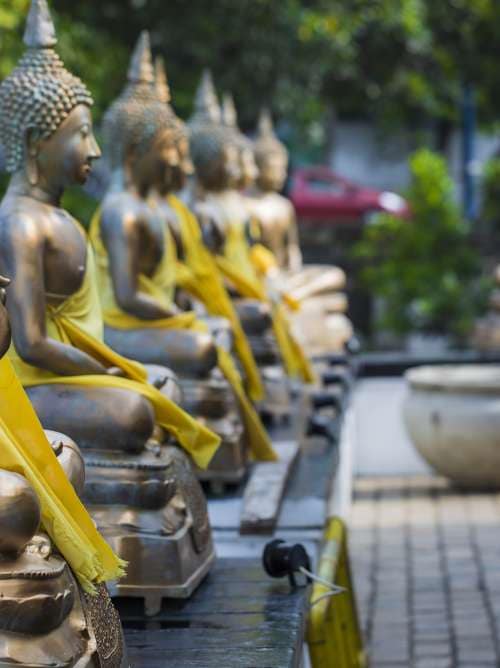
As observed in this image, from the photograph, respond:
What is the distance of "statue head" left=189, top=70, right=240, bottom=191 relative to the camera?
26.0ft

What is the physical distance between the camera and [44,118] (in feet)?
13.7


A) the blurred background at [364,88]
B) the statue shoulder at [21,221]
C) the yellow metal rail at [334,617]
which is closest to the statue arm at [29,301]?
the statue shoulder at [21,221]

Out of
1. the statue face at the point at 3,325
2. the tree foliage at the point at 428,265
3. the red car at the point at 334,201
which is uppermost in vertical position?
the statue face at the point at 3,325

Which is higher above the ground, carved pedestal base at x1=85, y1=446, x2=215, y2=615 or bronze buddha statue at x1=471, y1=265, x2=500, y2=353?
carved pedestal base at x1=85, y1=446, x2=215, y2=615

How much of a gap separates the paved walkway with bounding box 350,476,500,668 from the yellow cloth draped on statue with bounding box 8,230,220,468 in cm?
144

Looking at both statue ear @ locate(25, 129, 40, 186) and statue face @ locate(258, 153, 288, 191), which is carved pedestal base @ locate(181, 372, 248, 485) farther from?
statue face @ locate(258, 153, 288, 191)

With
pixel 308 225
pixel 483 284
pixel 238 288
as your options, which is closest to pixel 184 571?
pixel 238 288

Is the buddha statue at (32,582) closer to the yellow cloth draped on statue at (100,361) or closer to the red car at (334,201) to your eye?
the yellow cloth draped on statue at (100,361)

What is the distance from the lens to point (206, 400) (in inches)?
228

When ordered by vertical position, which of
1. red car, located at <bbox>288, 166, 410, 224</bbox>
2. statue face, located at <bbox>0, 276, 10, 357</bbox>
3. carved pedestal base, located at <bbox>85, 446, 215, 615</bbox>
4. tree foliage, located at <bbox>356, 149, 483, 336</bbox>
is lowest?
red car, located at <bbox>288, 166, 410, 224</bbox>

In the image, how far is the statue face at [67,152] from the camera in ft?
13.8

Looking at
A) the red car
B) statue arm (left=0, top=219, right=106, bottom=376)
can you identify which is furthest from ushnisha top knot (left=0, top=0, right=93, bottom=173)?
the red car

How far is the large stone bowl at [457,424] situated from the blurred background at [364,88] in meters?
4.08

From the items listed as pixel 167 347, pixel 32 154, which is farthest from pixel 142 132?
pixel 32 154
